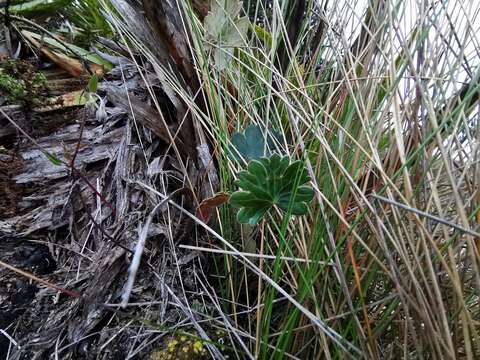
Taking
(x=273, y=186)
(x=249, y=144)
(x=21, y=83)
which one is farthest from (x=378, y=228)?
(x=21, y=83)

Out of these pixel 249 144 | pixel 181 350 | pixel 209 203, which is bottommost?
pixel 181 350

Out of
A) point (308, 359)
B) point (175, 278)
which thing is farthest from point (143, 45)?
point (308, 359)

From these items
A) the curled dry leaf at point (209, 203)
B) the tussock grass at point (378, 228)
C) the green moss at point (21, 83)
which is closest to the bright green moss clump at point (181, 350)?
the tussock grass at point (378, 228)

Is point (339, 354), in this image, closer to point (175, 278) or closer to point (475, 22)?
point (175, 278)

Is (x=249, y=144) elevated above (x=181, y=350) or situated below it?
above

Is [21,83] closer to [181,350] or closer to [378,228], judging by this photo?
[181,350]

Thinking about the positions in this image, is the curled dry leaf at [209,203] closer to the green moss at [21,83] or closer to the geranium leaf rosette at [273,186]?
the geranium leaf rosette at [273,186]
